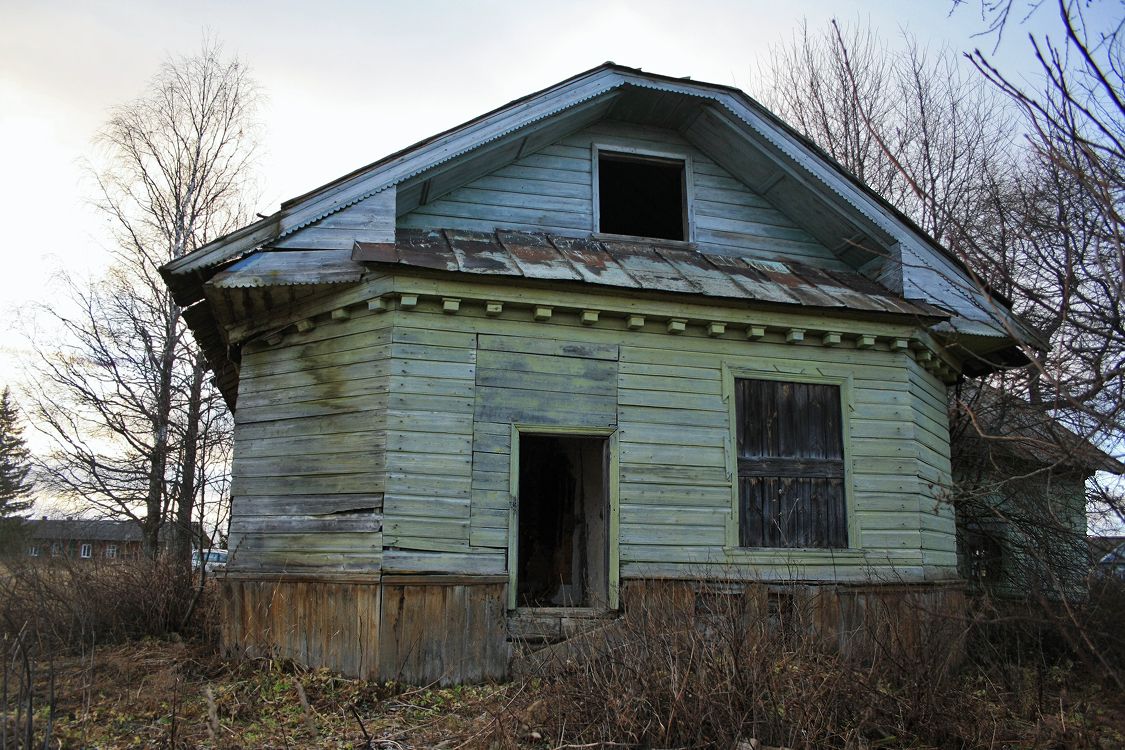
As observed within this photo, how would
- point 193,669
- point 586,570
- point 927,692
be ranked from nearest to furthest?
point 927,692
point 193,669
point 586,570

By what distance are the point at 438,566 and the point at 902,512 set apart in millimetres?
4984

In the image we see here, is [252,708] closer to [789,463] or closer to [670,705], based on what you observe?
[670,705]

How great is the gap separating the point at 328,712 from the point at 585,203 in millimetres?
6281

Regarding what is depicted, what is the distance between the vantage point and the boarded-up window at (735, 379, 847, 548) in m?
9.08

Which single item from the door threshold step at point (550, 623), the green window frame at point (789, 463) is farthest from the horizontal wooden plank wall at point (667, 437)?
the door threshold step at point (550, 623)

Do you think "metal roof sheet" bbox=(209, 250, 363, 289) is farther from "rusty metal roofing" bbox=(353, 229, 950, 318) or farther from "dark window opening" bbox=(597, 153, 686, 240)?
"dark window opening" bbox=(597, 153, 686, 240)

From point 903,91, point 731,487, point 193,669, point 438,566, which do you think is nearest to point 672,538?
point 731,487

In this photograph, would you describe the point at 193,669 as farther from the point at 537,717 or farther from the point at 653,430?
the point at 653,430

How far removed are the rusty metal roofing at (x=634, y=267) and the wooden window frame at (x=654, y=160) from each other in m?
0.10

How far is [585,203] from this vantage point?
10.5 metres

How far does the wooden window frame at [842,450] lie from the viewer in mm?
8875

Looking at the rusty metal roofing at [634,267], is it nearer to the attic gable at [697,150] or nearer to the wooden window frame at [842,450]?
the attic gable at [697,150]

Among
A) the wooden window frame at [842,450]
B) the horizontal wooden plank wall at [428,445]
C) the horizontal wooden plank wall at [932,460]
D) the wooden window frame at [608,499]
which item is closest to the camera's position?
the horizontal wooden plank wall at [428,445]

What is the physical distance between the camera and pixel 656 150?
36.1 ft
